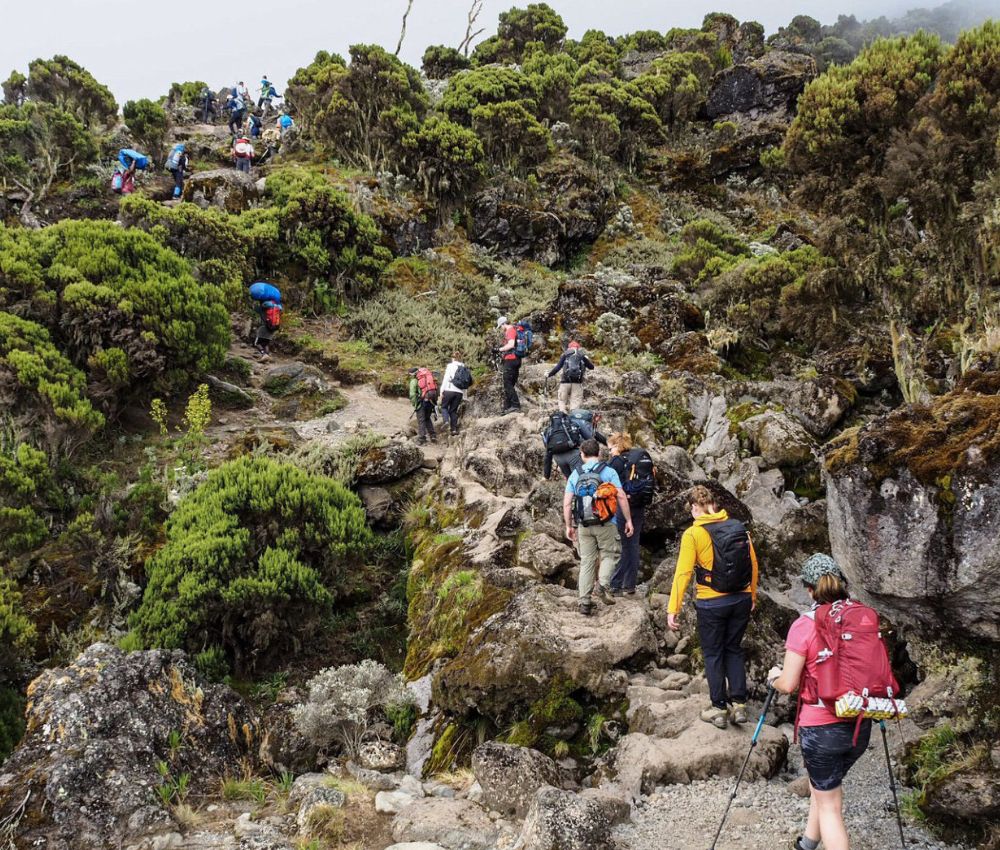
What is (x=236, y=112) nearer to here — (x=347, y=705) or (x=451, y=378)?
(x=451, y=378)

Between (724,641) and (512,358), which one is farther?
(512,358)

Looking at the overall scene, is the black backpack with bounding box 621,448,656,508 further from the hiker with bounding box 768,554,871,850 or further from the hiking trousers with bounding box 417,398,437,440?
the hiking trousers with bounding box 417,398,437,440

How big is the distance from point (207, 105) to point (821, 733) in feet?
141

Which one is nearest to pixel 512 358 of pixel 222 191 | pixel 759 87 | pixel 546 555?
pixel 546 555

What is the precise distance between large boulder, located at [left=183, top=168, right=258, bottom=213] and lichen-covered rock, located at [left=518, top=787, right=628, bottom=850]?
2346cm

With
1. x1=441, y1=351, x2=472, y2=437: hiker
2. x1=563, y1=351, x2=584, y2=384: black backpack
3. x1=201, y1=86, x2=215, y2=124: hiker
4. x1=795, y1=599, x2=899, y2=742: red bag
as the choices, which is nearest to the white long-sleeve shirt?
x1=441, y1=351, x2=472, y2=437: hiker

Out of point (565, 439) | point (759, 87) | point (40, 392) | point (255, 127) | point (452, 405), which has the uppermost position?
point (759, 87)

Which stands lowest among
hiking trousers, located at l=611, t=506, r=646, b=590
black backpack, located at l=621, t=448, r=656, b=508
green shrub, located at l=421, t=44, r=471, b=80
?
hiking trousers, located at l=611, t=506, r=646, b=590

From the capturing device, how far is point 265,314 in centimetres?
1853

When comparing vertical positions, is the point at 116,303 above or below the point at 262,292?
below

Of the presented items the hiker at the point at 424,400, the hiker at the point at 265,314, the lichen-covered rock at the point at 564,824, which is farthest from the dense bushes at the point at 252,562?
the hiker at the point at 265,314

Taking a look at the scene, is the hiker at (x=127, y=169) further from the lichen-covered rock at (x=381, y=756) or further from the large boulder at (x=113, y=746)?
the lichen-covered rock at (x=381, y=756)

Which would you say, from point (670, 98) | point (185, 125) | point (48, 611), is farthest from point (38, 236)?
point (670, 98)

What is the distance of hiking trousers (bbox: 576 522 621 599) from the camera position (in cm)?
670
